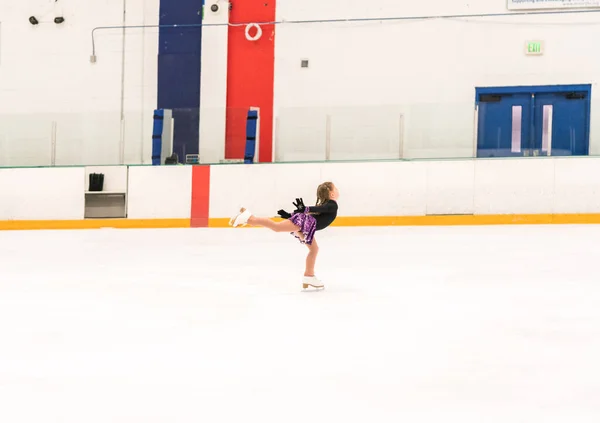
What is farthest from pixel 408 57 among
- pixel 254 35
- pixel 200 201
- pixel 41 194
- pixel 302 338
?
pixel 302 338

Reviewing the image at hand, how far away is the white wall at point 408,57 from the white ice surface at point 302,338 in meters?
5.85

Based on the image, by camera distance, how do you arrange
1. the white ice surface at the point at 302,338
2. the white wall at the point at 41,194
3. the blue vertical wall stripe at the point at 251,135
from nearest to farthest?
the white ice surface at the point at 302,338, the white wall at the point at 41,194, the blue vertical wall stripe at the point at 251,135

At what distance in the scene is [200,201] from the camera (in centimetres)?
1103

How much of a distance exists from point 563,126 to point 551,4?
2.80 m

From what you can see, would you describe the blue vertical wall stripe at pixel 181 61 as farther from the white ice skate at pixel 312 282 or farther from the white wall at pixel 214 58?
the white ice skate at pixel 312 282

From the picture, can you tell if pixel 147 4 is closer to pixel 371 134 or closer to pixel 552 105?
pixel 371 134

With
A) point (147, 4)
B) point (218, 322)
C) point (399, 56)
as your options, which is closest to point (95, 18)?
point (147, 4)

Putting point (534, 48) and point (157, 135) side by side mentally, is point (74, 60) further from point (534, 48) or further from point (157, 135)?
point (534, 48)

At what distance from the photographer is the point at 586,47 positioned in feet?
40.1

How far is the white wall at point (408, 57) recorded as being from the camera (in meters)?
12.2

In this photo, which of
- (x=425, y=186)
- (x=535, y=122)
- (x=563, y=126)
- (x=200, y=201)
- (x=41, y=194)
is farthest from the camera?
(x=535, y=122)

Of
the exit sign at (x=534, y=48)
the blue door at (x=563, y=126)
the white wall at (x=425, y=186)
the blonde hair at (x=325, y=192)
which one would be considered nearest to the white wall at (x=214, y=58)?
the white wall at (x=425, y=186)

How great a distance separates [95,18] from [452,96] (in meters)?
7.04

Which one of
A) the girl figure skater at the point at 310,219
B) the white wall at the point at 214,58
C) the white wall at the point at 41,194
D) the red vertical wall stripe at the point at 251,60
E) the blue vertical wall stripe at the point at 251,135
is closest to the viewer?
the girl figure skater at the point at 310,219
